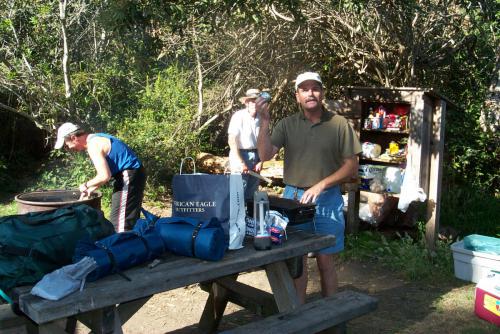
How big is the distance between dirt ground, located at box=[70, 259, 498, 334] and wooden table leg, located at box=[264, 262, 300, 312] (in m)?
1.02

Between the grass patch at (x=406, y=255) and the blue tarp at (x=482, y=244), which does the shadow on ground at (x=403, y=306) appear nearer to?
the grass patch at (x=406, y=255)

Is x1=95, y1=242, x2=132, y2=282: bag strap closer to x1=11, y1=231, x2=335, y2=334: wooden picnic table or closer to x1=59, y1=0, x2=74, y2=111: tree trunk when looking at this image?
x1=11, y1=231, x2=335, y2=334: wooden picnic table

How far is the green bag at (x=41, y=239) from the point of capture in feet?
8.04

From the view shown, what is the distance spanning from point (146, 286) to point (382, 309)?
2.77 m

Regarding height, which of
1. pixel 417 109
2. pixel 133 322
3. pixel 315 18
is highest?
pixel 315 18

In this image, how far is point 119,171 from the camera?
499cm

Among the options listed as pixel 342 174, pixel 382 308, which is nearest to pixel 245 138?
pixel 382 308

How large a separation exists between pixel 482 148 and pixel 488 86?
116cm

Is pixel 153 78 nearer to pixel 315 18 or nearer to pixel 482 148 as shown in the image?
pixel 315 18

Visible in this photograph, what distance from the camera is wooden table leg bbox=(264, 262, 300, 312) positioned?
330cm

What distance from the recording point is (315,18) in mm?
7762

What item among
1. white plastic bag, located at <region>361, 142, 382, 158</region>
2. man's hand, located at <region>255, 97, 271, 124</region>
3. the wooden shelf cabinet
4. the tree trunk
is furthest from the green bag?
the tree trunk

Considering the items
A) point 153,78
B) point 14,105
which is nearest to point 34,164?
point 14,105

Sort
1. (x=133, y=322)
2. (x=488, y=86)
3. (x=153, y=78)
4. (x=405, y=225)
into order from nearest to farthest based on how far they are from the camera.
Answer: (x=133, y=322) < (x=405, y=225) < (x=488, y=86) < (x=153, y=78)
